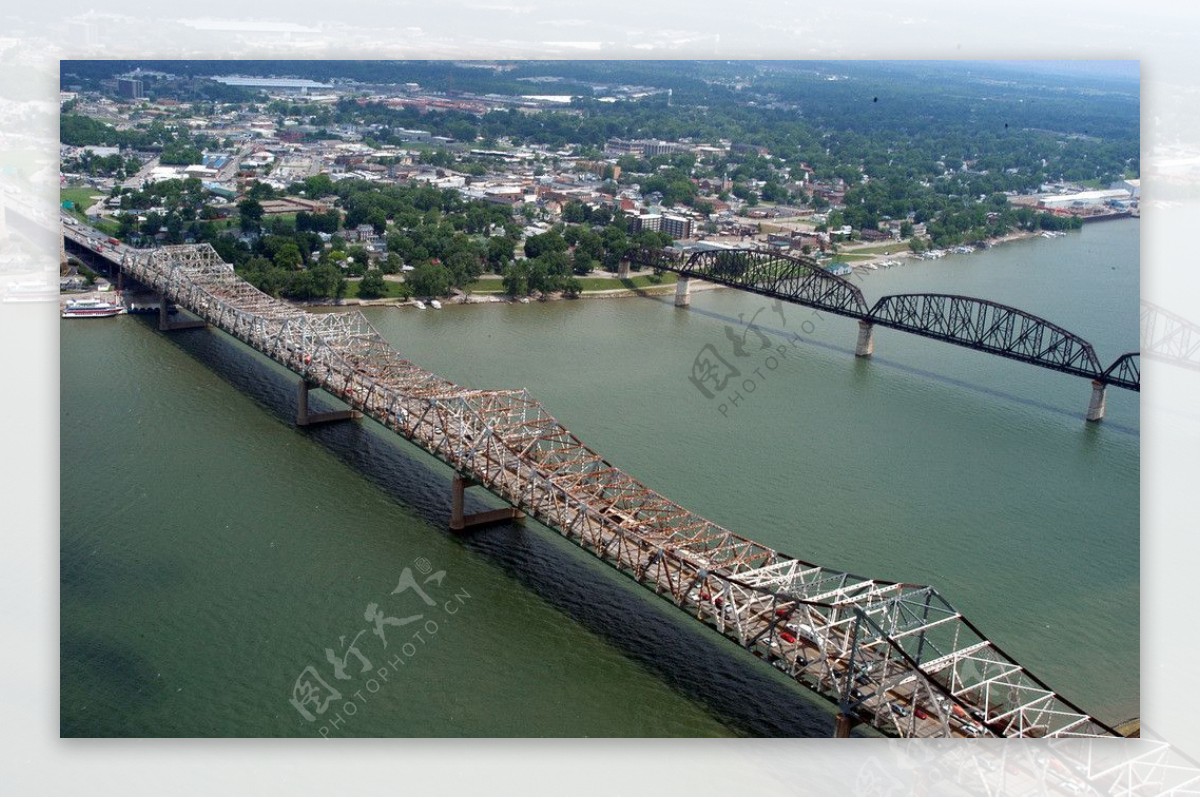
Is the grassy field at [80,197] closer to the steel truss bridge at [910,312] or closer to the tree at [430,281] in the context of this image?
the tree at [430,281]

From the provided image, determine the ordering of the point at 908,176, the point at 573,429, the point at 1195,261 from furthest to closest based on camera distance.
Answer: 1. the point at 908,176
2. the point at 1195,261
3. the point at 573,429

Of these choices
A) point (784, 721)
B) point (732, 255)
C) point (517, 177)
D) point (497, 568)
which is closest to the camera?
point (784, 721)

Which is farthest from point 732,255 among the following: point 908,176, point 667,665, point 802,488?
point 908,176

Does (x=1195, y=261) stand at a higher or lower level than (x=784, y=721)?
higher

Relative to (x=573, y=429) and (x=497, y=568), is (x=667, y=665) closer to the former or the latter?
(x=497, y=568)

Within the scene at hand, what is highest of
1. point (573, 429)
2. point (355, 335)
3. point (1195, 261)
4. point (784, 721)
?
point (1195, 261)

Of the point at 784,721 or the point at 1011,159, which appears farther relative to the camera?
the point at 1011,159
